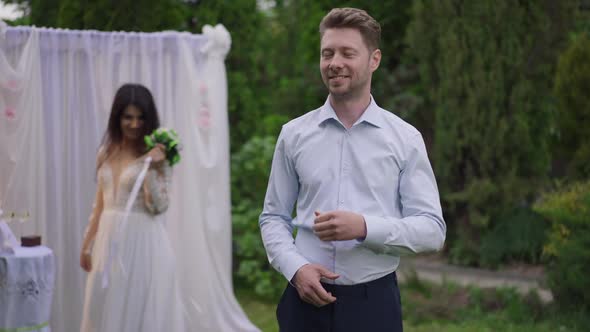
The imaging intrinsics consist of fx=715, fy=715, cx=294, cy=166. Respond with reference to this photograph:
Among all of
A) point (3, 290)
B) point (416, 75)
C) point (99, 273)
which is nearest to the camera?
point (3, 290)

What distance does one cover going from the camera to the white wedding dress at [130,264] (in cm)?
450

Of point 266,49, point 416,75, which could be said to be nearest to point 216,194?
point 416,75

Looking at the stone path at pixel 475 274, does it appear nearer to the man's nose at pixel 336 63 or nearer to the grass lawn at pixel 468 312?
the grass lawn at pixel 468 312

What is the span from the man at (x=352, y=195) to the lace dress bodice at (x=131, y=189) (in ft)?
7.69

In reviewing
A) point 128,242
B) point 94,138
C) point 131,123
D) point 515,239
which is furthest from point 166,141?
point 515,239

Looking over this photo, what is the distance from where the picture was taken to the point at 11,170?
4852 mm

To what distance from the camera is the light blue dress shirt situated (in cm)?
216

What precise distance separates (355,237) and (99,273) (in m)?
2.90

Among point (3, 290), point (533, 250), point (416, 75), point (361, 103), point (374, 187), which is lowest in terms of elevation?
point (533, 250)

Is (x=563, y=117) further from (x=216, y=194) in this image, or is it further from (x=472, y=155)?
(x=216, y=194)

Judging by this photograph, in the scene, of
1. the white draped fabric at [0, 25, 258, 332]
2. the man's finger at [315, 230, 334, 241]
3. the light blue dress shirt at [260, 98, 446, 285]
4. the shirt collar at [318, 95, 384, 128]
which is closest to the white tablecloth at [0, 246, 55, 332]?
the white draped fabric at [0, 25, 258, 332]

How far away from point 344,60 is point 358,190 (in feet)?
1.30

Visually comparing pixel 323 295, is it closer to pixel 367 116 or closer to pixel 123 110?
pixel 367 116

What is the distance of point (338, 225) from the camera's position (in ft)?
6.54
